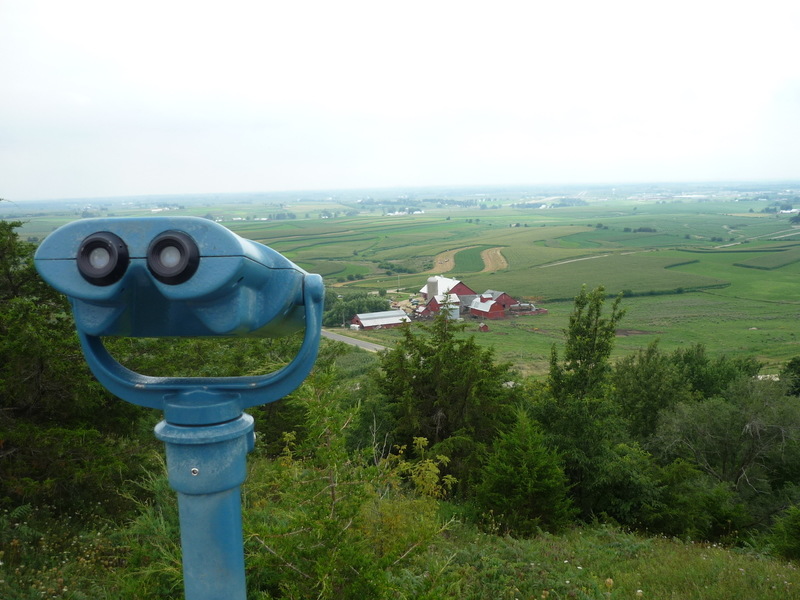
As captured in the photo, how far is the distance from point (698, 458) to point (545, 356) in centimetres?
2313

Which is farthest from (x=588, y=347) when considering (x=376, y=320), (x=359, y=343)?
(x=376, y=320)

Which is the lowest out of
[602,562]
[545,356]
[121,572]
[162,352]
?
[545,356]

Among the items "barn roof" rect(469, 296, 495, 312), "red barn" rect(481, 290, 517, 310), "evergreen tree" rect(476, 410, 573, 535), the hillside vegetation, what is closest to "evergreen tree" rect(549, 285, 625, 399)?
the hillside vegetation

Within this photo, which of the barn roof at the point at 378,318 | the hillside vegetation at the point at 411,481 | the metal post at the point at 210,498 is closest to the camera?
the metal post at the point at 210,498

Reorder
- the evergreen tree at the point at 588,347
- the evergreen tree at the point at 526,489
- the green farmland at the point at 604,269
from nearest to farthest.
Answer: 1. the evergreen tree at the point at 526,489
2. the evergreen tree at the point at 588,347
3. the green farmland at the point at 604,269

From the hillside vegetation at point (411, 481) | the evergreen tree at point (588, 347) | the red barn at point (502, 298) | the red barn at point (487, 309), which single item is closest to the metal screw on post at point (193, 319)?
the hillside vegetation at point (411, 481)

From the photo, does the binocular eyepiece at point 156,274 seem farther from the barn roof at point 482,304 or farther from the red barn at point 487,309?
the barn roof at point 482,304

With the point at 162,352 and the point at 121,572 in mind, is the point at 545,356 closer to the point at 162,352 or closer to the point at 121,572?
the point at 162,352

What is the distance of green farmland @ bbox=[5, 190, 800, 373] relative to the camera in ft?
161

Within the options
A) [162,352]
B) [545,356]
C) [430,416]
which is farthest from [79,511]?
[545,356]

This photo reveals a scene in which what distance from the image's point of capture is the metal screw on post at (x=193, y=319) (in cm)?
181

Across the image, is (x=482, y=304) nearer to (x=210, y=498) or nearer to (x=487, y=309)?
(x=487, y=309)

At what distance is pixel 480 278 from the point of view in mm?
83000

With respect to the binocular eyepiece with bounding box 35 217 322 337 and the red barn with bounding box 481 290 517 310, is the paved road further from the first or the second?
the binocular eyepiece with bounding box 35 217 322 337
